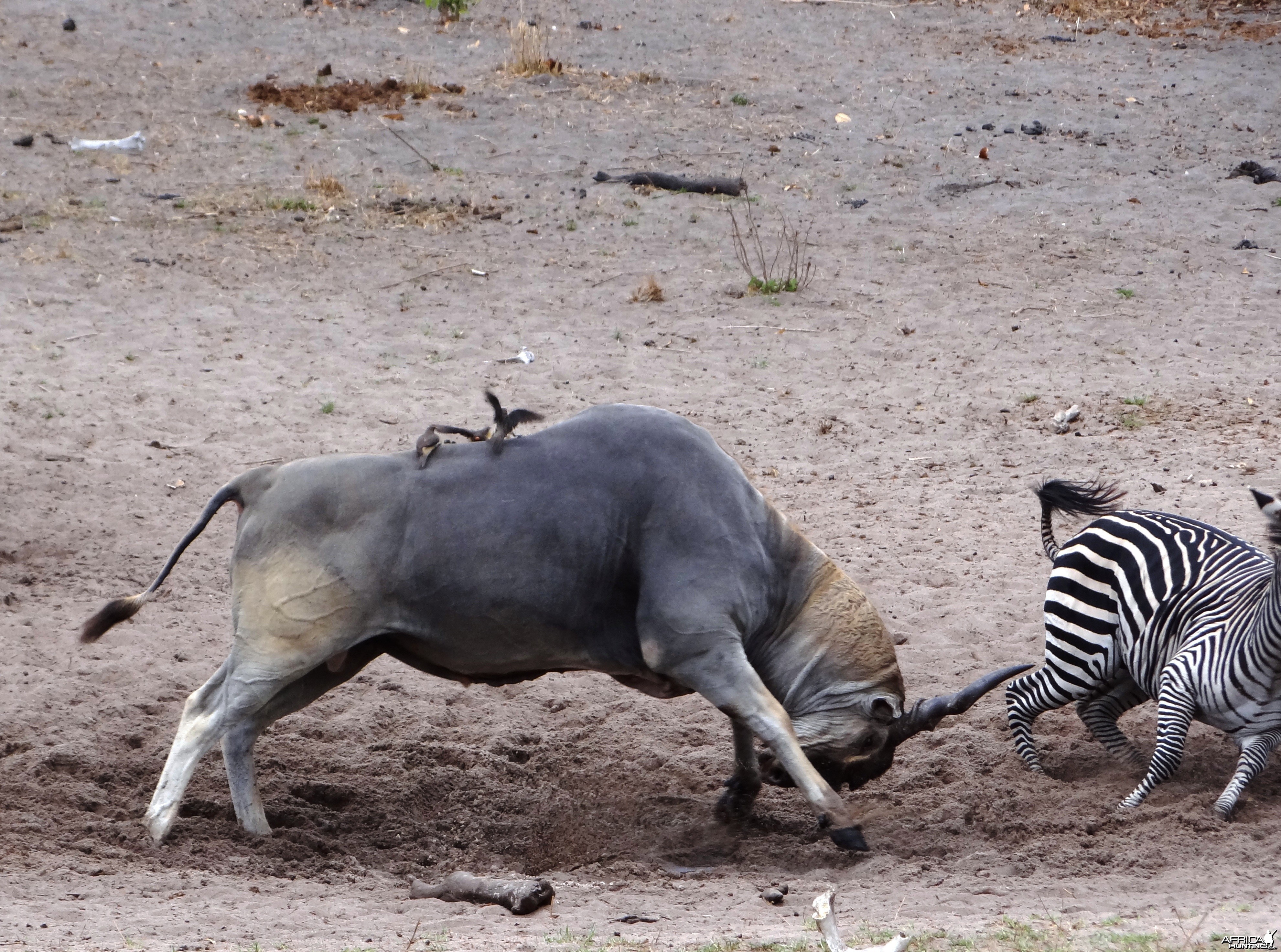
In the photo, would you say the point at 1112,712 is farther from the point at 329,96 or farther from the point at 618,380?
the point at 329,96

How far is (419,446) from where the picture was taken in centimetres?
512

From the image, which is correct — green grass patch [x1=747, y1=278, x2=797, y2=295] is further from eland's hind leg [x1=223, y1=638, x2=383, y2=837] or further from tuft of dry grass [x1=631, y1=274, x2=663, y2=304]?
eland's hind leg [x1=223, y1=638, x2=383, y2=837]

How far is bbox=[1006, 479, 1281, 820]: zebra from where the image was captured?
5.14m

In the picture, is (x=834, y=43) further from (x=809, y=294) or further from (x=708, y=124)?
(x=809, y=294)

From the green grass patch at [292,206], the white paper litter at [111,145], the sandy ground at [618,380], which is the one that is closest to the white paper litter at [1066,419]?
the sandy ground at [618,380]

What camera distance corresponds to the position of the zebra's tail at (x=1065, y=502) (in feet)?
20.4

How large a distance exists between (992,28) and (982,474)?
1207 centimetres

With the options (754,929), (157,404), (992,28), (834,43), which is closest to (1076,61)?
(992,28)

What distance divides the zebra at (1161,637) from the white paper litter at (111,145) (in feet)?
36.1

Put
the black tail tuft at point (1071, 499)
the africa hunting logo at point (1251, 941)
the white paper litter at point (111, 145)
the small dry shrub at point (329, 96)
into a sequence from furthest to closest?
1. the small dry shrub at point (329, 96)
2. the white paper litter at point (111, 145)
3. the black tail tuft at point (1071, 499)
4. the africa hunting logo at point (1251, 941)

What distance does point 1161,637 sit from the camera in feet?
18.3

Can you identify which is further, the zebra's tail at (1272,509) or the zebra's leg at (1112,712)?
the zebra's leg at (1112,712)

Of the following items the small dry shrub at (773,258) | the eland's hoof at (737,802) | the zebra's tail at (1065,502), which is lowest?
the eland's hoof at (737,802)

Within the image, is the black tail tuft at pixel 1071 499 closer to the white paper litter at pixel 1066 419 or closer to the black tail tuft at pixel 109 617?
the white paper litter at pixel 1066 419
